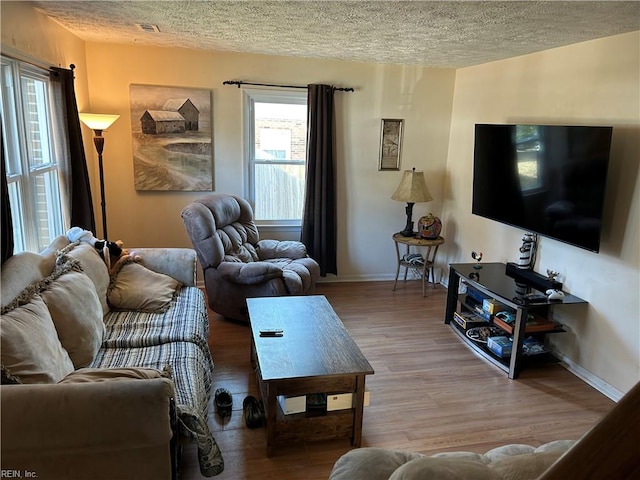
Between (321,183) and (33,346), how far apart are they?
3230mm

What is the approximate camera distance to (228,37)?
138 inches

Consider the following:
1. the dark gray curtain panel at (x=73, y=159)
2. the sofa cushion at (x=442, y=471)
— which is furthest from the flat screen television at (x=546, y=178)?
the dark gray curtain panel at (x=73, y=159)

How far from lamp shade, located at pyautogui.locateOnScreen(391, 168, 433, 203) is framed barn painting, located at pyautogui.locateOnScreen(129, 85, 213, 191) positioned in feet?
6.39

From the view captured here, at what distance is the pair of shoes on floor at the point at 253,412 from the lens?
2488 millimetres

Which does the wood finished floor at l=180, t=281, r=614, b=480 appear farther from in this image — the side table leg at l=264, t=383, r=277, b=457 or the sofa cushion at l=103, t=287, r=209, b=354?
the sofa cushion at l=103, t=287, r=209, b=354

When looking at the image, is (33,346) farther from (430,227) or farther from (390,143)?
(390,143)

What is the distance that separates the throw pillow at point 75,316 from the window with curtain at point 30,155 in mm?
633

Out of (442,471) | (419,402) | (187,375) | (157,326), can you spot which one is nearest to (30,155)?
(157,326)

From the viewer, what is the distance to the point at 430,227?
15.2ft

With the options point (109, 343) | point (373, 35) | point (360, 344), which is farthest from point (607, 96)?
point (109, 343)

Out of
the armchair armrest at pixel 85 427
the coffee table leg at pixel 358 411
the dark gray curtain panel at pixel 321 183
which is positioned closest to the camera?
the armchair armrest at pixel 85 427

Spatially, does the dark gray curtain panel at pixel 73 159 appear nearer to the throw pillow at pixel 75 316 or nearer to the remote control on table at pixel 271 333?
the throw pillow at pixel 75 316

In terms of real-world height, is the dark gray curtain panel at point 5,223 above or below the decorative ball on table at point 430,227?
above

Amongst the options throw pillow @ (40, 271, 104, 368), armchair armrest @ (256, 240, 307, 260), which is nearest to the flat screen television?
armchair armrest @ (256, 240, 307, 260)
